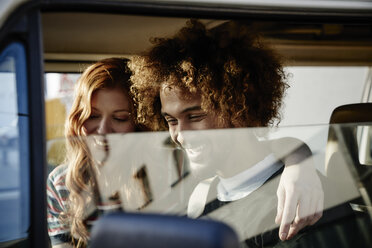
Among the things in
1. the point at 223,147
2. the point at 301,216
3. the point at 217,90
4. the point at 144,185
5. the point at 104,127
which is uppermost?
the point at 217,90

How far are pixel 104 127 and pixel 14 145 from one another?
1.73 ft

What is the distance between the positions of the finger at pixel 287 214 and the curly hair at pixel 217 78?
38cm

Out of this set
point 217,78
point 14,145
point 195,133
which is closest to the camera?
point 14,145

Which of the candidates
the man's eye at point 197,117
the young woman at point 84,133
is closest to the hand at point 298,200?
the man's eye at point 197,117

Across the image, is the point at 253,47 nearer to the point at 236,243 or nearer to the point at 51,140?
the point at 51,140

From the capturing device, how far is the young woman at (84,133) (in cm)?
175

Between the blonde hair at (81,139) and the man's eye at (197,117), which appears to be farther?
the man's eye at (197,117)

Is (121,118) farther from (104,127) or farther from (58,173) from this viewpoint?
(58,173)

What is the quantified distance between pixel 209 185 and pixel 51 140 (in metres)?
0.75

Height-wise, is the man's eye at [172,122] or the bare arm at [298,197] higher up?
the man's eye at [172,122]

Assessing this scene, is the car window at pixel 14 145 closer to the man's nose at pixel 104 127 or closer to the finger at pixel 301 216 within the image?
the man's nose at pixel 104 127

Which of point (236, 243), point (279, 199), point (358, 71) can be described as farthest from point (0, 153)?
point (358, 71)

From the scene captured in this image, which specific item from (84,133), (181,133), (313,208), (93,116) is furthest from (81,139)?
(313,208)

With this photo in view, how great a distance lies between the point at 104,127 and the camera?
1877 mm
